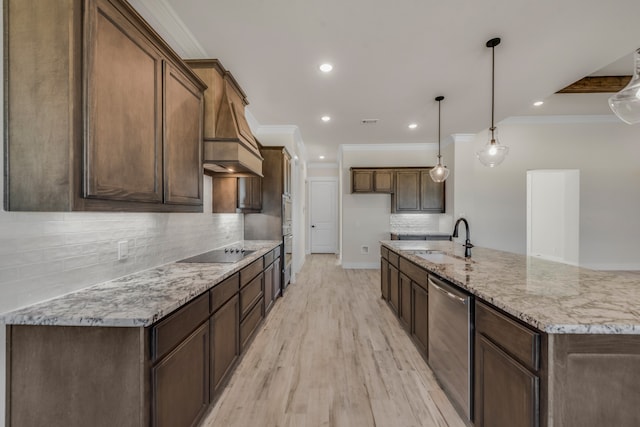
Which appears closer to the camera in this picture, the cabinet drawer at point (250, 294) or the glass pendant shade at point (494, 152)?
the cabinet drawer at point (250, 294)

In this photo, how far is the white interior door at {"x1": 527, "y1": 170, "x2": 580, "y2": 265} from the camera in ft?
18.4

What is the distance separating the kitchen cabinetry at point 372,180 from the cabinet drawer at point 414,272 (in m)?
3.25

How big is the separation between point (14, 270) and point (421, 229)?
6345 millimetres

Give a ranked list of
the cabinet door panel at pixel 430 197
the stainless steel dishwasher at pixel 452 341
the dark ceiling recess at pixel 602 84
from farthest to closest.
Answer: the cabinet door panel at pixel 430 197 → the dark ceiling recess at pixel 602 84 → the stainless steel dishwasher at pixel 452 341

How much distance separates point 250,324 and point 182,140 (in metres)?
1.74

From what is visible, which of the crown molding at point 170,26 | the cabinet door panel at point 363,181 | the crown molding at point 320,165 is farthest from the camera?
the crown molding at point 320,165

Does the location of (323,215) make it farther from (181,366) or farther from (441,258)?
(181,366)

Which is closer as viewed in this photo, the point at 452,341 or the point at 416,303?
the point at 452,341

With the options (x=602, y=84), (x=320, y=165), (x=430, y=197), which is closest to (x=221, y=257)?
(x=430, y=197)

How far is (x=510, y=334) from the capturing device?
1.24m

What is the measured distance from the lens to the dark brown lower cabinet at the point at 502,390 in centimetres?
112

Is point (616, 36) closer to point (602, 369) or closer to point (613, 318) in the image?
point (613, 318)

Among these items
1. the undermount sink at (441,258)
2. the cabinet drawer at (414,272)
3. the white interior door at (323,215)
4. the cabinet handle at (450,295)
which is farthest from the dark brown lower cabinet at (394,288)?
the white interior door at (323,215)

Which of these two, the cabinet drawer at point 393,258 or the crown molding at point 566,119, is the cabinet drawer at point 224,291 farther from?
the crown molding at point 566,119
